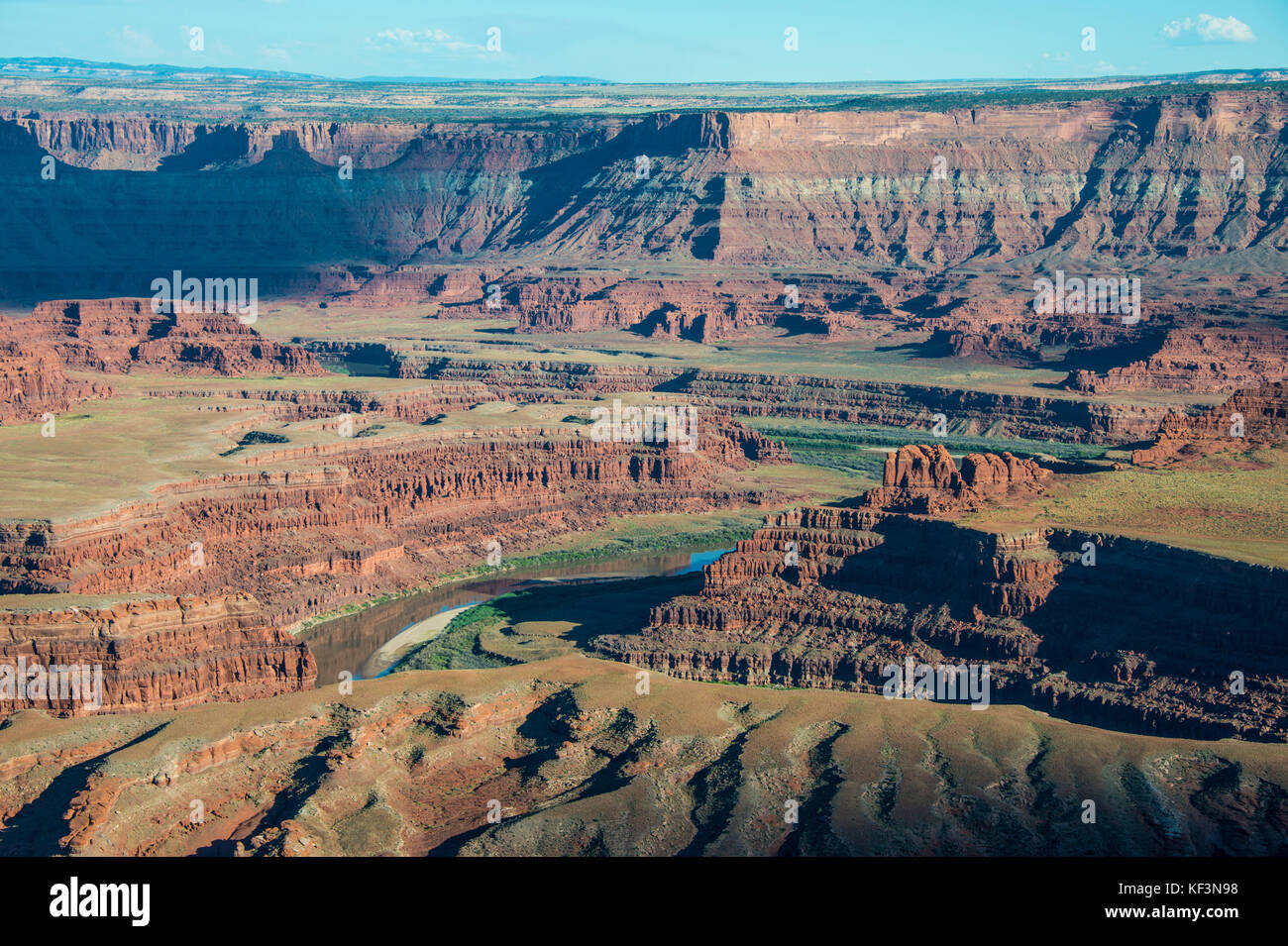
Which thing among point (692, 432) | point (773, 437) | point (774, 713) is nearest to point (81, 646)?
point (774, 713)

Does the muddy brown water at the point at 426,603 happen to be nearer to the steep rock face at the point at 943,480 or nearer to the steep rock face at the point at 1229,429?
the steep rock face at the point at 943,480

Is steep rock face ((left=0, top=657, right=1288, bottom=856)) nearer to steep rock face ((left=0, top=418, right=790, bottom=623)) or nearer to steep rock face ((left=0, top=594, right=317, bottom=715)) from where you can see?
steep rock face ((left=0, top=594, right=317, bottom=715))

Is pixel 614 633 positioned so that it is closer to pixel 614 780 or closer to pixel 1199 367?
pixel 614 780

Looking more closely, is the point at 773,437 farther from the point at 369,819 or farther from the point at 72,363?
the point at 369,819

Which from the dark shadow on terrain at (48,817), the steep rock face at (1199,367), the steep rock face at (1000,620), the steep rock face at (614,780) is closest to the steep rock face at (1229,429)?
the steep rock face at (1000,620)

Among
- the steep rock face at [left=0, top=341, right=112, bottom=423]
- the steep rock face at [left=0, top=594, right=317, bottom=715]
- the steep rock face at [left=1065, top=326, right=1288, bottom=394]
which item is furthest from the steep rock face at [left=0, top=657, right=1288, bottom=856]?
the steep rock face at [left=1065, top=326, right=1288, bottom=394]

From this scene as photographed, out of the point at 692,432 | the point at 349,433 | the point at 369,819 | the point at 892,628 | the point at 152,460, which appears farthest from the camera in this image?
the point at 692,432

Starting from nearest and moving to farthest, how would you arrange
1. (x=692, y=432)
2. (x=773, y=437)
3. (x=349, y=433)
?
1. (x=349, y=433)
2. (x=692, y=432)
3. (x=773, y=437)
